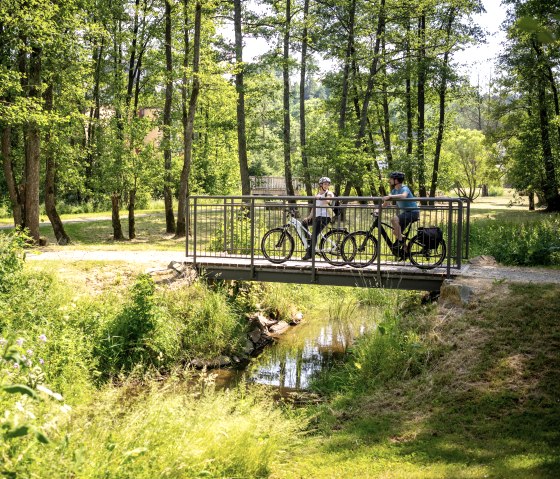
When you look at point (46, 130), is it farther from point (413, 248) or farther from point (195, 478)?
point (195, 478)

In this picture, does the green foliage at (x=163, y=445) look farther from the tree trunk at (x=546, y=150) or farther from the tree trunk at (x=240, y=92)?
the tree trunk at (x=546, y=150)

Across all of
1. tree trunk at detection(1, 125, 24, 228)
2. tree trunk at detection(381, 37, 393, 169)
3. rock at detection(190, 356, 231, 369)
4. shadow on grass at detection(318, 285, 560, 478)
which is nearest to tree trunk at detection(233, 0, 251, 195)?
tree trunk at detection(381, 37, 393, 169)

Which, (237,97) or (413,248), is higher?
(237,97)

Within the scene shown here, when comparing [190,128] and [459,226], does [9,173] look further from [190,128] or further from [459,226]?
[459,226]

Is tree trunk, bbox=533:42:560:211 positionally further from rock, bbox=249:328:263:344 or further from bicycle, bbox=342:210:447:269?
rock, bbox=249:328:263:344

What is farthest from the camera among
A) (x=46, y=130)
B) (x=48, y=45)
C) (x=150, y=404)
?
(x=46, y=130)

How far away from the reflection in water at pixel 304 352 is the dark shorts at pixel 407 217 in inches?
81.6

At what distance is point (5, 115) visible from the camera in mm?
14398

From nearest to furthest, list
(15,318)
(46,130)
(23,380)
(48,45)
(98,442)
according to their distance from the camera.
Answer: (98,442)
(23,380)
(15,318)
(48,45)
(46,130)

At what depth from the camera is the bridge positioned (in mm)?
11023

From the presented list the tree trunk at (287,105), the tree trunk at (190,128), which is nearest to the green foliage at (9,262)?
the tree trunk at (190,128)

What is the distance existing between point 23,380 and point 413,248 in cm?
763

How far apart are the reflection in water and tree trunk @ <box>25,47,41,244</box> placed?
786cm

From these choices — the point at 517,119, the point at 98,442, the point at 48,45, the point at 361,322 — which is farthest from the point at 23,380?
the point at 517,119
